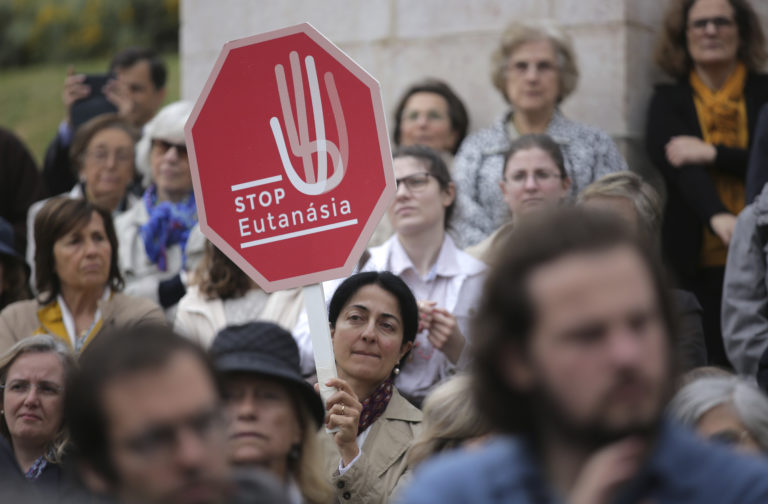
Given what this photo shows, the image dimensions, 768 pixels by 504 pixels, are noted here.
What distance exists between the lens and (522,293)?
2.00 meters

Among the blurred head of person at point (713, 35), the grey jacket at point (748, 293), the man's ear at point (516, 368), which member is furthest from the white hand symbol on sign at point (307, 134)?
the blurred head of person at point (713, 35)

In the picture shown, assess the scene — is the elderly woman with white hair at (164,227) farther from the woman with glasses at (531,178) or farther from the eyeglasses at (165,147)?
the woman with glasses at (531,178)

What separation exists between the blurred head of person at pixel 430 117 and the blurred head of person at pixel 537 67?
445 millimetres

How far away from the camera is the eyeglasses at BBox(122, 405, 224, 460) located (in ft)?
7.02

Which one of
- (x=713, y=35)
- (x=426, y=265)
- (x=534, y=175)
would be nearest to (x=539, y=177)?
(x=534, y=175)

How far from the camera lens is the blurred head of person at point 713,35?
6.78 meters

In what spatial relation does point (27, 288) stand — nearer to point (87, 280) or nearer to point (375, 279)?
point (87, 280)

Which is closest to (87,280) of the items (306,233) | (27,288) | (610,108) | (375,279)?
(27,288)

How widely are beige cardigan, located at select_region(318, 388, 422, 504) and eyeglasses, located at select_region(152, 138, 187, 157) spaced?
2.81m

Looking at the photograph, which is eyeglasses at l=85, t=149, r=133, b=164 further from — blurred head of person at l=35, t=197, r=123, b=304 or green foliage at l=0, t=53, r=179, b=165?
green foliage at l=0, t=53, r=179, b=165

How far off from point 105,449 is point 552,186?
4055mm

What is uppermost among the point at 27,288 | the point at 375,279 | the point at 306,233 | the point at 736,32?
the point at 736,32

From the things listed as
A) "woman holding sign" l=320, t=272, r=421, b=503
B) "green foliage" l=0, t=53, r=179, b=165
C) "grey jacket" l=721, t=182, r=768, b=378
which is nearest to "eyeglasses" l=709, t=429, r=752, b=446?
"woman holding sign" l=320, t=272, r=421, b=503

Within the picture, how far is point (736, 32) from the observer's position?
22.3 ft
